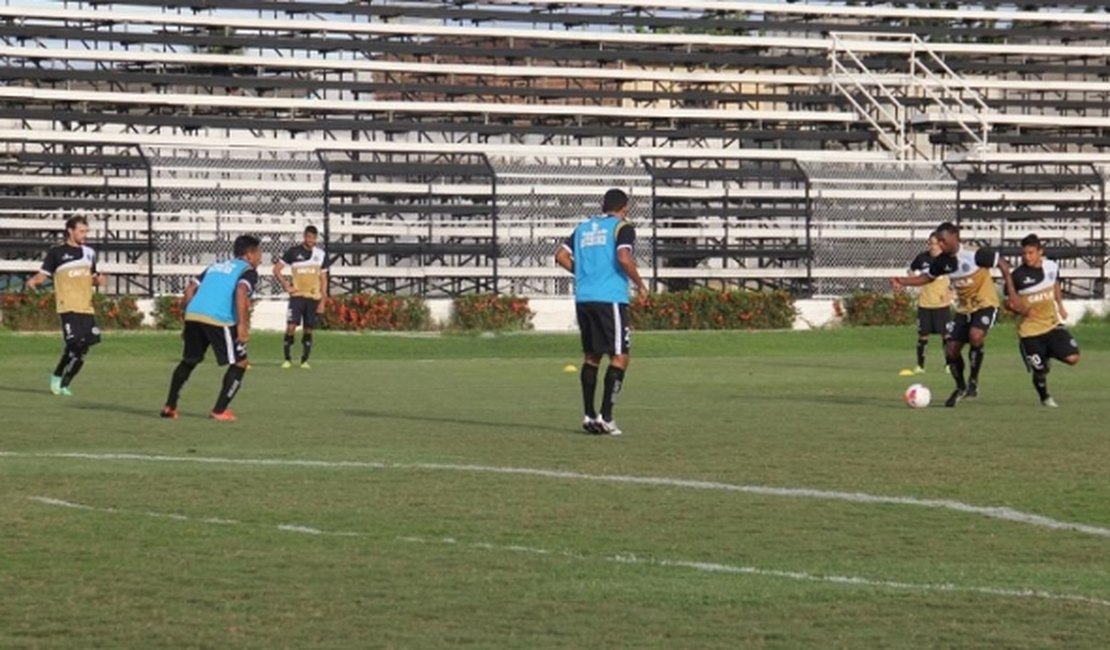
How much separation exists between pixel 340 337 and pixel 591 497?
92.1 ft

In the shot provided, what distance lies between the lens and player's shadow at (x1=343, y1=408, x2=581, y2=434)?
19156 mm

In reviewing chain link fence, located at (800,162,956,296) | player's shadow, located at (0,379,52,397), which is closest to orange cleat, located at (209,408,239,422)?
player's shadow, located at (0,379,52,397)

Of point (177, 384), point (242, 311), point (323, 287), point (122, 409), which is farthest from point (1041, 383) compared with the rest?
point (323, 287)

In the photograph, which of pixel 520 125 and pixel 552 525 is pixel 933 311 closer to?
pixel 552 525

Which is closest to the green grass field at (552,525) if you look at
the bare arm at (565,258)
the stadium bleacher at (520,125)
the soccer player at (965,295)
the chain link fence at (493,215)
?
the soccer player at (965,295)

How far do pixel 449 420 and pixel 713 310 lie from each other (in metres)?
24.9

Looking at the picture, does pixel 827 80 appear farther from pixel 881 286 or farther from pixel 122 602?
pixel 122 602

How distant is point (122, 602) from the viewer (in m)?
8.77

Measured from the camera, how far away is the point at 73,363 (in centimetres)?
2466

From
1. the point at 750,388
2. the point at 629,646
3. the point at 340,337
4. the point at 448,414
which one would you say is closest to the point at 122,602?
the point at 629,646

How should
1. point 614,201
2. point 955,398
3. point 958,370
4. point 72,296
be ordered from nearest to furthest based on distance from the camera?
point 614,201
point 955,398
point 958,370
point 72,296

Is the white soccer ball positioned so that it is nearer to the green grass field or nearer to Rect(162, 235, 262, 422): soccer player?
the green grass field

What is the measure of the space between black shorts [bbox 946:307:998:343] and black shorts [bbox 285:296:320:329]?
11547 mm

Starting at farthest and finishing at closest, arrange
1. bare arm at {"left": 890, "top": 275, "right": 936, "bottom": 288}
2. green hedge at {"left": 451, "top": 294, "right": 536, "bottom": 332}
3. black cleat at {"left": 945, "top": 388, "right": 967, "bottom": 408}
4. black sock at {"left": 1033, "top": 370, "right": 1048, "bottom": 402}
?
green hedge at {"left": 451, "top": 294, "right": 536, "bottom": 332} < bare arm at {"left": 890, "top": 275, "right": 936, "bottom": 288} < black cleat at {"left": 945, "top": 388, "right": 967, "bottom": 408} < black sock at {"left": 1033, "top": 370, "right": 1048, "bottom": 402}
